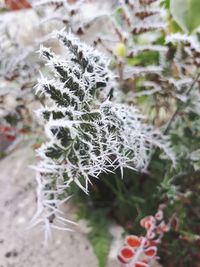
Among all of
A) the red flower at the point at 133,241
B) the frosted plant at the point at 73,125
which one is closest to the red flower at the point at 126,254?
the red flower at the point at 133,241

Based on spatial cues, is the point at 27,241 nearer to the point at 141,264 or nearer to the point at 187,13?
the point at 141,264

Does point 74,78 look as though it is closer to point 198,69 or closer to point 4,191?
point 198,69

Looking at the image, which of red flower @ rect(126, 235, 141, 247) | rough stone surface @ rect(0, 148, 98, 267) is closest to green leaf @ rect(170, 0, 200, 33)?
red flower @ rect(126, 235, 141, 247)

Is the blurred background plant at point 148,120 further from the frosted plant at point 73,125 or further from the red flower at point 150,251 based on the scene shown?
the frosted plant at point 73,125

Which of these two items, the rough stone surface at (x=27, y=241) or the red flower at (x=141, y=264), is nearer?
the red flower at (x=141, y=264)

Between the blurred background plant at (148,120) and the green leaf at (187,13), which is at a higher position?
the green leaf at (187,13)

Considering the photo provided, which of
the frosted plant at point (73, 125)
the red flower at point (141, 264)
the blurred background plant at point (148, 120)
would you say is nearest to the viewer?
the frosted plant at point (73, 125)

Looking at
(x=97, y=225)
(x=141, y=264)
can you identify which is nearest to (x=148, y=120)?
(x=97, y=225)
